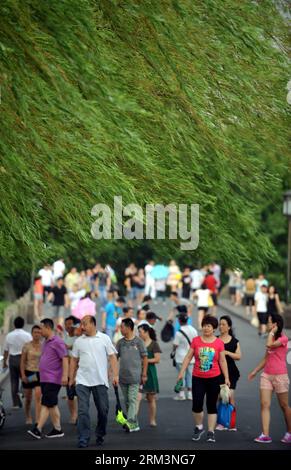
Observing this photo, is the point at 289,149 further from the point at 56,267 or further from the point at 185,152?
the point at 56,267

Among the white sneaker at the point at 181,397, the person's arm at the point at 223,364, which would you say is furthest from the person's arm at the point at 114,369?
the white sneaker at the point at 181,397

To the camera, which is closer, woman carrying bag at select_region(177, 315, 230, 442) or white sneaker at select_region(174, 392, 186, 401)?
woman carrying bag at select_region(177, 315, 230, 442)

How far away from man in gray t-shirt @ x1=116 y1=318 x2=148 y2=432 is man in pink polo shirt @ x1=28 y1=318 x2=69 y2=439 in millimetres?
801

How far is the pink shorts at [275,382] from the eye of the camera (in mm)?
16766

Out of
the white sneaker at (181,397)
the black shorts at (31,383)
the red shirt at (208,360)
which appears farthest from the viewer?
the white sneaker at (181,397)

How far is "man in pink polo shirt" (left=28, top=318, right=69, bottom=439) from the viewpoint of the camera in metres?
17.6

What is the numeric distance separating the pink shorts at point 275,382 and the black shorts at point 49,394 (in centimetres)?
263

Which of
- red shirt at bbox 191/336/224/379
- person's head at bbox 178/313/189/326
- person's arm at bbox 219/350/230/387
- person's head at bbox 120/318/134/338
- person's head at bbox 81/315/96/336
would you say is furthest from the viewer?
person's head at bbox 178/313/189/326

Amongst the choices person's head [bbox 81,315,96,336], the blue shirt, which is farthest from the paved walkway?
person's head [bbox 81,315,96,336]

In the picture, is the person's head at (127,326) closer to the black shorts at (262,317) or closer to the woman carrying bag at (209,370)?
the woman carrying bag at (209,370)

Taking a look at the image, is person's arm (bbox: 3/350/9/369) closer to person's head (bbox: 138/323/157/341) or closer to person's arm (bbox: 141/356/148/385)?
person's head (bbox: 138/323/157/341)
